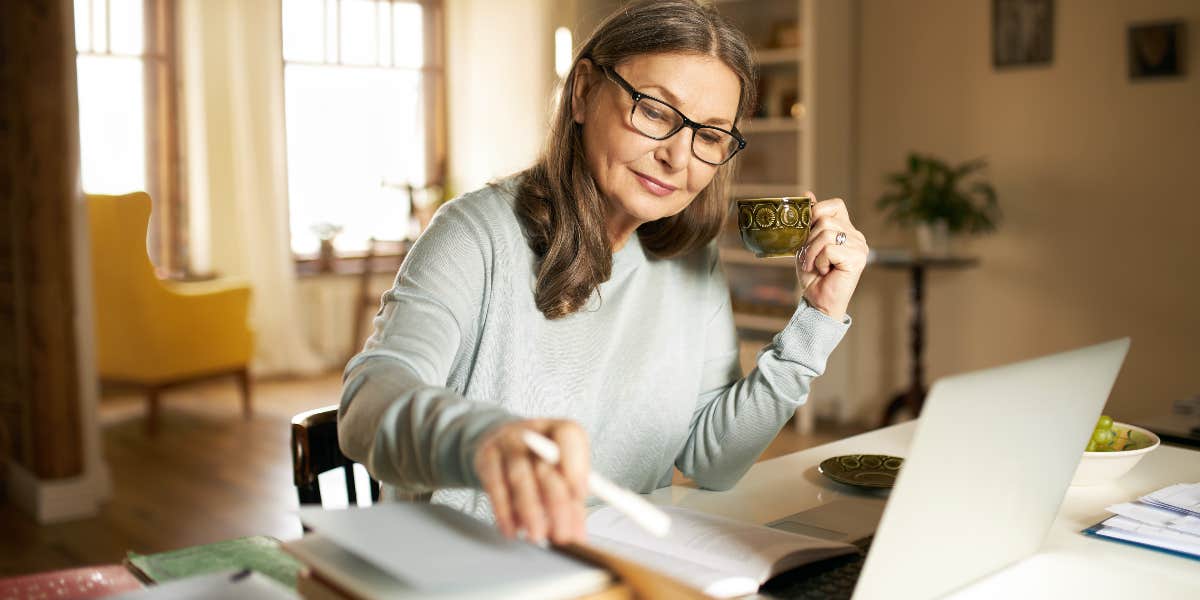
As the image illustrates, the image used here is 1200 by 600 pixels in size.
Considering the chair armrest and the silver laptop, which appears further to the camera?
the chair armrest

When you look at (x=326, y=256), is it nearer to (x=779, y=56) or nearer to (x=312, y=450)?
(x=779, y=56)

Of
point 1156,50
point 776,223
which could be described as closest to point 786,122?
point 1156,50

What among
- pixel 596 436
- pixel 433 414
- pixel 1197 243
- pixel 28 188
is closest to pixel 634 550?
pixel 433 414

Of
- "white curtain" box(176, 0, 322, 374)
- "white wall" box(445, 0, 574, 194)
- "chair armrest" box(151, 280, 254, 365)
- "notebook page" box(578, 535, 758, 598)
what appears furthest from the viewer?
"white wall" box(445, 0, 574, 194)

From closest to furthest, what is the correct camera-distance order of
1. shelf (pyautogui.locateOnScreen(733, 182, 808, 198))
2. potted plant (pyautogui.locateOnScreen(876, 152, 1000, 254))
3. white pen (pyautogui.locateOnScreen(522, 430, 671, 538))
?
white pen (pyautogui.locateOnScreen(522, 430, 671, 538)) → potted plant (pyautogui.locateOnScreen(876, 152, 1000, 254)) → shelf (pyautogui.locateOnScreen(733, 182, 808, 198))

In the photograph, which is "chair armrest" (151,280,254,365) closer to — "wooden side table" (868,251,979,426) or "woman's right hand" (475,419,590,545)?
"wooden side table" (868,251,979,426)

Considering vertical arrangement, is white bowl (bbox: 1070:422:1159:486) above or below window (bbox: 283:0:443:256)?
below

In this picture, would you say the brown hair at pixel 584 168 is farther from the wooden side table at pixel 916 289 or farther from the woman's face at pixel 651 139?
the wooden side table at pixel 916 289

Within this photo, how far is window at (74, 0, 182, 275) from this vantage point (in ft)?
17.5

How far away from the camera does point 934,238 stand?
4129mm

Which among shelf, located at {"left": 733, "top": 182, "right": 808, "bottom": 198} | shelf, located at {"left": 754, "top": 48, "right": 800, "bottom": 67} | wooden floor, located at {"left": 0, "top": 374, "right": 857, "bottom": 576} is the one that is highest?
shelf, located at {"left": 754, "top": 48, "right": 800, "bottom": 67}

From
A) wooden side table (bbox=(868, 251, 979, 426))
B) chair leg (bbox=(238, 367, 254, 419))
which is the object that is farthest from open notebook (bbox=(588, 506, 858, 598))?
chair leg (bbox=(238, 367, 254, 419))

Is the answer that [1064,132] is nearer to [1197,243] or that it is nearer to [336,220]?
[1197,243]

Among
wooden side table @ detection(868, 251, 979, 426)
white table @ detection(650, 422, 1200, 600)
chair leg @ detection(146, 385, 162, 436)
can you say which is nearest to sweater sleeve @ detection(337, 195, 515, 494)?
white table @ detection(650, 422, 1200, 600)
